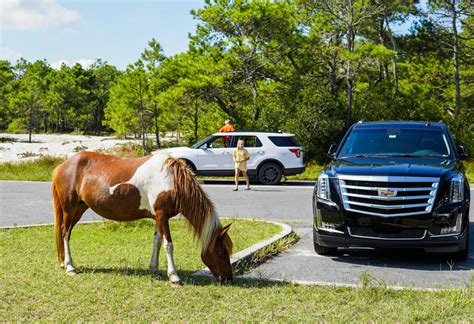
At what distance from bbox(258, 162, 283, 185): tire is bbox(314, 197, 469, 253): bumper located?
39.9ft

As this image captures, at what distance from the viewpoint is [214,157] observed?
20.3 m

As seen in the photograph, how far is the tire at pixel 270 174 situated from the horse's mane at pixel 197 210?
529 inches

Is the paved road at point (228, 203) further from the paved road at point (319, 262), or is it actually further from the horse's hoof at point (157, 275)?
the horse's hoof at point (157, 275)

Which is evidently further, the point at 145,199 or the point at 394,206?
the point at 394,206

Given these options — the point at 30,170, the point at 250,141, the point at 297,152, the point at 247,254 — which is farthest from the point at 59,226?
the point at 30,170

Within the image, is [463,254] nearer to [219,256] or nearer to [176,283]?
[219,256]

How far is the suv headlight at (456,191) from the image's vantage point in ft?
25.0

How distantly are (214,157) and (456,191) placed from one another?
13182 millimetres

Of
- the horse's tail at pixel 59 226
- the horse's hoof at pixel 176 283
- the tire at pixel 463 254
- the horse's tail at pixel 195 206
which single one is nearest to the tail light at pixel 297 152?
the tire at pixel 463 254

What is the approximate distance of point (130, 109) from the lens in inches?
1753

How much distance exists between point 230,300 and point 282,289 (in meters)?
0.70

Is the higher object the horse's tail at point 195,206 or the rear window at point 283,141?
the rear window at point 283,141

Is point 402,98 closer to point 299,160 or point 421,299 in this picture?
point 299,160

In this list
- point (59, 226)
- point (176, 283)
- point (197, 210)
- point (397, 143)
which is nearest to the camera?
point (176, 283)
